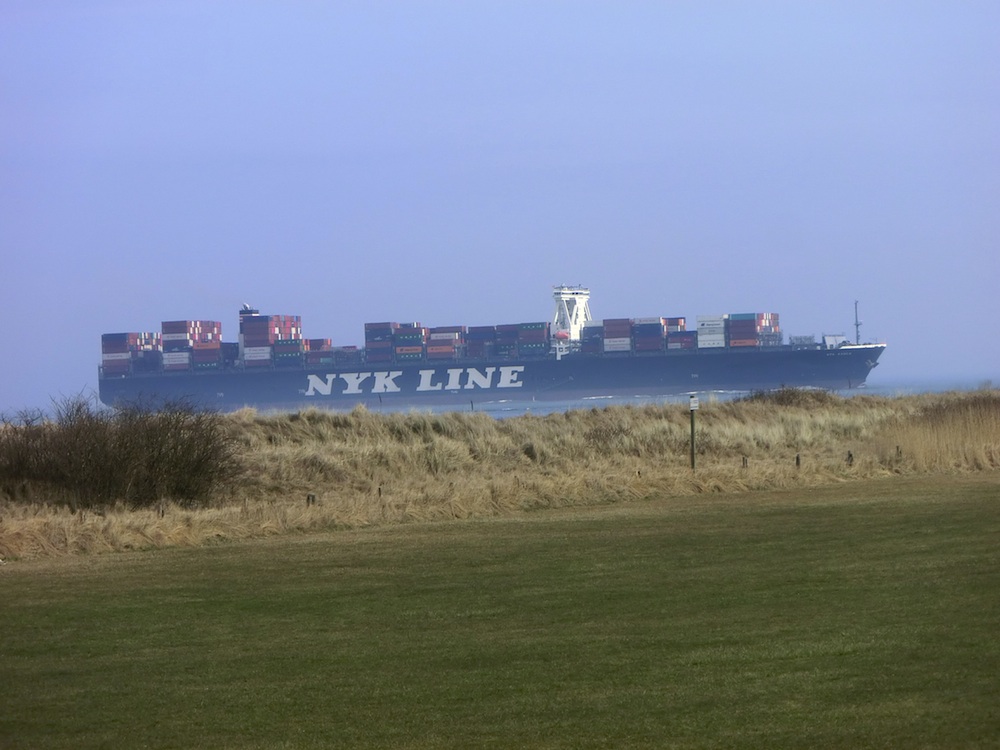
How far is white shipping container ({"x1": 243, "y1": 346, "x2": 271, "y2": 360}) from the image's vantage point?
8400 cm

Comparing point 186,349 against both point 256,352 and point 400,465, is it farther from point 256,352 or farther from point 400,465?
point 400,465

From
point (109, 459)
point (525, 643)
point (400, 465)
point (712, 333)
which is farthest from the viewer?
point (712, 333)

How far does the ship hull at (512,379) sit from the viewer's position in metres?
78.1

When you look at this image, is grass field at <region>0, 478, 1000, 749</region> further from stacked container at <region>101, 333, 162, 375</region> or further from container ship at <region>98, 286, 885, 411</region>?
stacked container at <region>101, 333, 162, 375</region>

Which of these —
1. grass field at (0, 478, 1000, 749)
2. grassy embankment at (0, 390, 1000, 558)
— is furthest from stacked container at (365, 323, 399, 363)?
grass field at (0, 478, 1000, 749)

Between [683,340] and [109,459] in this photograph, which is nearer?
[109,459]

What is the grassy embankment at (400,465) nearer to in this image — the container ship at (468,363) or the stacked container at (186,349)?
the container ship at (468,363)

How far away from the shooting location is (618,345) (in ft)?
270

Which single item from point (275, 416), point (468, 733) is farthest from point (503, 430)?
point (468, 733)

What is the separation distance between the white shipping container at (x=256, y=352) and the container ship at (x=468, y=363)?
2.8 inches

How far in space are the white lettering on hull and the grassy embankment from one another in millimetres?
49041

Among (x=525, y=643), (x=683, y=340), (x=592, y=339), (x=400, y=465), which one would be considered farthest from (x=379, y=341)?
(x=525, y=643)

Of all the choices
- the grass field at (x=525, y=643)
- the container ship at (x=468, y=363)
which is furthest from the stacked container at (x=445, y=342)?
the grass field at (x=525, y=643)

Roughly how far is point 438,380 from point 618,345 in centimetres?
1255
